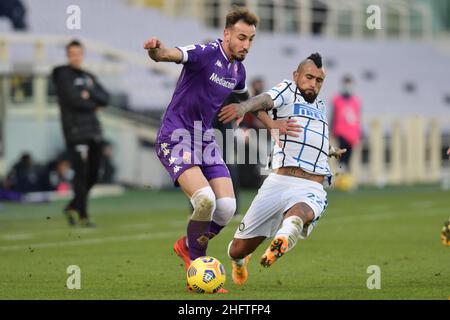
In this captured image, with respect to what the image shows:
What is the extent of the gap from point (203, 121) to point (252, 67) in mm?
28752

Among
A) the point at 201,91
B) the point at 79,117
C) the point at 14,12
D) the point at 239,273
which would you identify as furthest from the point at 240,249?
the point at 14,12

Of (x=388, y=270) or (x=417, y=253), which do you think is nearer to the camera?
(x=388, y=270)

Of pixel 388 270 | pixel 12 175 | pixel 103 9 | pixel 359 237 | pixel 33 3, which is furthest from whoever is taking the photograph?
pixel 103 9

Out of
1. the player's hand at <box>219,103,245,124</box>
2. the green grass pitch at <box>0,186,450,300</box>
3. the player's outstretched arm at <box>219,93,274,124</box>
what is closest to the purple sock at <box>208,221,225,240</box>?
the green grass pitch at <box>0,186,450,300</box>

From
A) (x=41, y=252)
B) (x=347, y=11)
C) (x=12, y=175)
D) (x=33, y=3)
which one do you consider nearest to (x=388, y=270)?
(x=41, y=252)

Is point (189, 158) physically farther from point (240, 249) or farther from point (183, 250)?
point (240, 249)

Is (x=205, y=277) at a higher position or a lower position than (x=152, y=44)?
lower

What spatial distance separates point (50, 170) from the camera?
22953 millimetres

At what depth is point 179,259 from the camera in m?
11.9

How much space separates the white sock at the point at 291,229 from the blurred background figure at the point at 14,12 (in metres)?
19.8

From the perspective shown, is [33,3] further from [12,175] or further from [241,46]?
[241,46]

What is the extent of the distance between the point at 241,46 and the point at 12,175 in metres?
12.8

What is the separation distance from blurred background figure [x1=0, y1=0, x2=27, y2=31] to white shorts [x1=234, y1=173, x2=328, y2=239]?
753 inches

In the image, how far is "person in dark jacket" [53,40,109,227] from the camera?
16.2 meters
